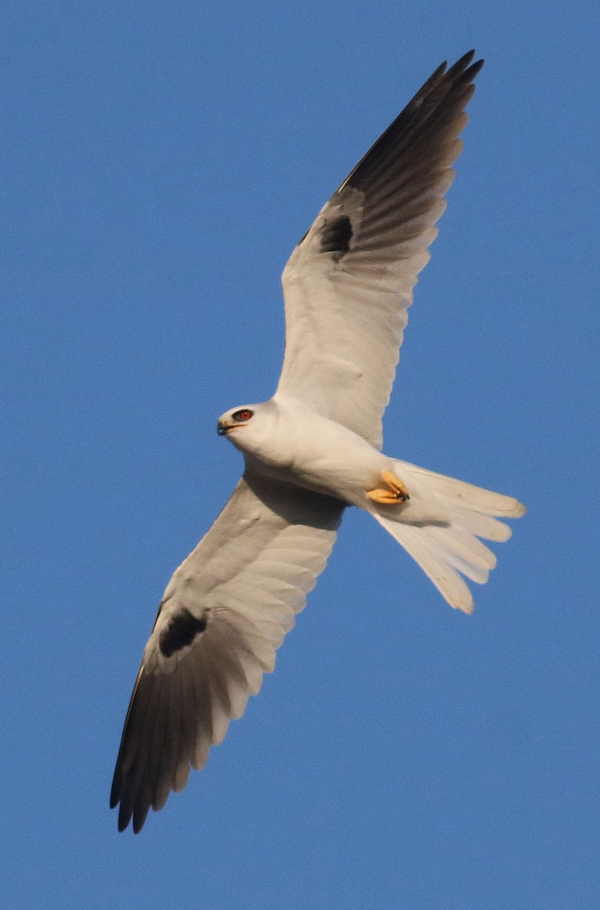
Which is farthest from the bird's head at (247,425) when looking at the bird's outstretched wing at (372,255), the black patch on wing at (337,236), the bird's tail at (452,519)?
the black patch on wing at (337,236)

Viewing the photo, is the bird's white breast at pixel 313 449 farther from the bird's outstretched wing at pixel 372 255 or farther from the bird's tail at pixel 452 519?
the bird's outstretched wing at pixel 372 255

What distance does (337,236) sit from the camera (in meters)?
8.91

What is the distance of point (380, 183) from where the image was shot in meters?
9.06

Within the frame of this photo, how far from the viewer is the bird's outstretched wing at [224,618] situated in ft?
30.7

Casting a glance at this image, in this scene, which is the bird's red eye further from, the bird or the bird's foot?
the bird's foot

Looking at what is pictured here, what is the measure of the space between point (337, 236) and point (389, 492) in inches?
67.0

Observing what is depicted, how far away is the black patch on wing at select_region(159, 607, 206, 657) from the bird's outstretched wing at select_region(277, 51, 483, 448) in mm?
1777

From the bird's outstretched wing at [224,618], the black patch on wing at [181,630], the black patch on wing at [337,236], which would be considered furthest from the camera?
the black patch on wing at [181,630]

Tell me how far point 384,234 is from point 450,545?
208cm

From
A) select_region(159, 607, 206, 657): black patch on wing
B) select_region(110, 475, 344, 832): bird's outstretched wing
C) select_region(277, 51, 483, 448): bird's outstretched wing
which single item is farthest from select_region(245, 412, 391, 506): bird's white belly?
select_region(159, 607, 206, 657): black patch on wing

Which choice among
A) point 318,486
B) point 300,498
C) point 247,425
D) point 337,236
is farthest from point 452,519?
point 337,236

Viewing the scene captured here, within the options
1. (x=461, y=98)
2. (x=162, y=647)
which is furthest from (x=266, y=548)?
(x=461, y=98)

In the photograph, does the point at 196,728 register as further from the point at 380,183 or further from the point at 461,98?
the point at 461,98

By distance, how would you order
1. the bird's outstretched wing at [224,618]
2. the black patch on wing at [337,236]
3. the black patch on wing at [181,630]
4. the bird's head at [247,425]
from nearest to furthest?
1. the bird's head at [247,425]
2. the black patch on wing at [337,236]
3. the bird's outstretched wing at [224,618]
4. the black patch on wing at [181,630]
